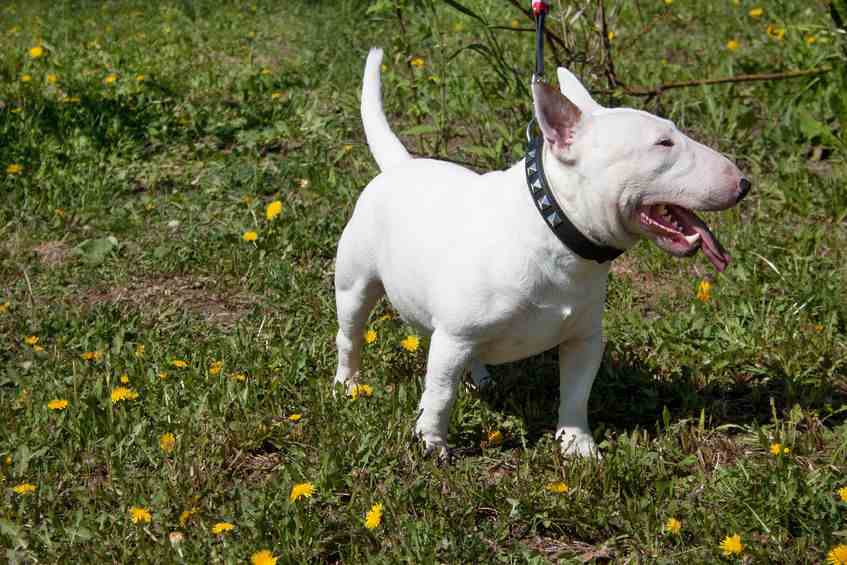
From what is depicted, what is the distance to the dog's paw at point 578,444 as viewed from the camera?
332 centimetres

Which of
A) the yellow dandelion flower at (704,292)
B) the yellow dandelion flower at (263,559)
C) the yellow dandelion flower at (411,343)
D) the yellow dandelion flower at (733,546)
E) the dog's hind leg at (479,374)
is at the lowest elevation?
the dog's hind leg at (479,374)

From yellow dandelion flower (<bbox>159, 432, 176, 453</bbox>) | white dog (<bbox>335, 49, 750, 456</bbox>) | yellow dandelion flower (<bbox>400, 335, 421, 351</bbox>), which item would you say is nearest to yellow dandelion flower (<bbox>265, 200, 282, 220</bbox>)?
yellow dandelion flower (<bbox>400, 335, 421, 351</bbox>)

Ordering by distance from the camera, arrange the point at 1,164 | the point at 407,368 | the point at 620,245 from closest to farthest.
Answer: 1. the point at 620,245
2. the point at 407,368
3. the point at 1,164

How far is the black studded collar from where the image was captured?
2842 millimetres

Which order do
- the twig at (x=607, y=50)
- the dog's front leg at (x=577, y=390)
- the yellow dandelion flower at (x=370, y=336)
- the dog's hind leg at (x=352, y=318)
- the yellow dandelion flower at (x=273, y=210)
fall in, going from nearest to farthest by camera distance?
1. the dog's front leg at (x=577, y=390)
2. the dog's hind leg at (x=352, y=318)
3. the yellow dandelion flower at (x=370, y=336)
4. the twig at (x=607, y=50)
5. the yellow dandelion flower at (x=273, y=210)

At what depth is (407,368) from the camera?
393cm

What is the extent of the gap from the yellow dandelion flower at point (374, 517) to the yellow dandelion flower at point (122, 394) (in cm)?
104

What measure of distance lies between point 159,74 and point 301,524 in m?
4.66

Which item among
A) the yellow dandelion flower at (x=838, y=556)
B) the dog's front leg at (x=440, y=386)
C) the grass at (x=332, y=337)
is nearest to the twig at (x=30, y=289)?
the grass at (x=332, y=337)

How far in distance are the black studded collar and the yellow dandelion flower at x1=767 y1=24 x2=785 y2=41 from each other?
403 centimetres

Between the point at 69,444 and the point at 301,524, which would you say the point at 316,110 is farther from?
the point at 301,524

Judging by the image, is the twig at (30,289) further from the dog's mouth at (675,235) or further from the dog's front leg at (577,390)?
the dog's mouth at (675,235)

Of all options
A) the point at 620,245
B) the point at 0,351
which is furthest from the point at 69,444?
the point at 620,245

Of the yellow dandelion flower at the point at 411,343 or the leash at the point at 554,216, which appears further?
the yellow dandelion flower at the point at 411,343
